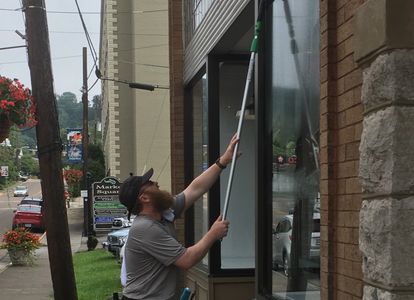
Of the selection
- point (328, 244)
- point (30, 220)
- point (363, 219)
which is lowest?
point (30, 220)

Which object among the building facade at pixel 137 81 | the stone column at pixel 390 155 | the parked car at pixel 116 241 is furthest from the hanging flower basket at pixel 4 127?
the building facade at pixel 137 81

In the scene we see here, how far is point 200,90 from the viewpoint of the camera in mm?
8562

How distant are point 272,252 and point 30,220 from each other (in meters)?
27.0

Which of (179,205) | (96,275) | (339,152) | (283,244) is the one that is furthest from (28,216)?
(339,152)

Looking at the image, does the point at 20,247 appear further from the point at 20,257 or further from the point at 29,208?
the point at 29,208

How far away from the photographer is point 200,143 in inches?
332

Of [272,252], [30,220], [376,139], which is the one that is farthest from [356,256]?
[30,220]

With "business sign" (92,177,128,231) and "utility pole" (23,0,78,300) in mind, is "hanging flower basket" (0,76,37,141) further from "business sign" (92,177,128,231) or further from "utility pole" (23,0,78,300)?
"business sign" (92,177,128,231)

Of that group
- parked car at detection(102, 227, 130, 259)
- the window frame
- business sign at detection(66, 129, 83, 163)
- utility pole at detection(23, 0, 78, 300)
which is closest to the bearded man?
the window frame

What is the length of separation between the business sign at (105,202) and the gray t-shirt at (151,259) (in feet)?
55.0

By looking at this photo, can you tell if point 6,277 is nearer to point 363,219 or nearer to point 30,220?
point 363,219

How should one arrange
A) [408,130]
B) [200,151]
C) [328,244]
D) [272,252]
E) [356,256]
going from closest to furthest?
[408,130]
[356,256]
[328,244]
[272,252]
[200,151]

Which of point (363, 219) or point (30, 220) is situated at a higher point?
point (363, 219)

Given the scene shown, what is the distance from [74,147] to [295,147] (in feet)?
90.8
